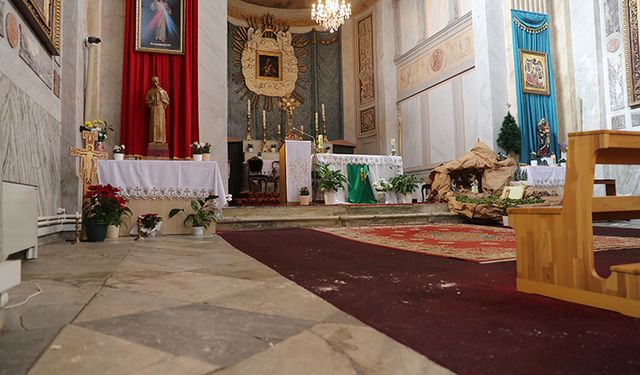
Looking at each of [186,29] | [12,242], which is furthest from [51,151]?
[186,29]

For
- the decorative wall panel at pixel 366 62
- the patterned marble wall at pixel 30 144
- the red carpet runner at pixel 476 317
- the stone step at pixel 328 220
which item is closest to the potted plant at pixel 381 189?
the stone step at pixel 328 220

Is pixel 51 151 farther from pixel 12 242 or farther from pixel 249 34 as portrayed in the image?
pixel 249 34

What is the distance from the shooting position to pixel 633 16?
7.76 m

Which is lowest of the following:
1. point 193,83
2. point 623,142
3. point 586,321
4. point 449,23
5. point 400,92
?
point 586,321

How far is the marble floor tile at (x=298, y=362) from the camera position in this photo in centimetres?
92

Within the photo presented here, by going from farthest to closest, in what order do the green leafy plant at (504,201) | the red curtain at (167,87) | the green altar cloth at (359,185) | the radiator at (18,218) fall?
the green altar cloth at (359,185)
the red curtain at (167,87)
the green leafy plant at (504,201)
the radiator at (18,218)

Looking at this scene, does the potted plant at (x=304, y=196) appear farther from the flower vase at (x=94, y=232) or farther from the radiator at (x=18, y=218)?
the radiator at (x=18, y=218)

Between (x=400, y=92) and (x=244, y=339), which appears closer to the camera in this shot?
(x=244, y=339)

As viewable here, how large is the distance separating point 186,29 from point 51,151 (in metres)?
4.06

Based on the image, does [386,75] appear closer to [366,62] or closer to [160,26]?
[366,62]

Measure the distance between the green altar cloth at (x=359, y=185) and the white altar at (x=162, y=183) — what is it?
3675 millimetres

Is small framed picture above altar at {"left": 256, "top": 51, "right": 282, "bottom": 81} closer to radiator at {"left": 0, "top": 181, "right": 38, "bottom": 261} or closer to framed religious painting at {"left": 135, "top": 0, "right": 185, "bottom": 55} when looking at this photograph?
framed religious painting at {"left": 135, "top": 0, "right": 185, "bottom": 55}

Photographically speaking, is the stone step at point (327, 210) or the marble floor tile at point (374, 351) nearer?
the marble floor tile at point (374, 351)

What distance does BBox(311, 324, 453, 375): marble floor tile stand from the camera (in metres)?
0.94
